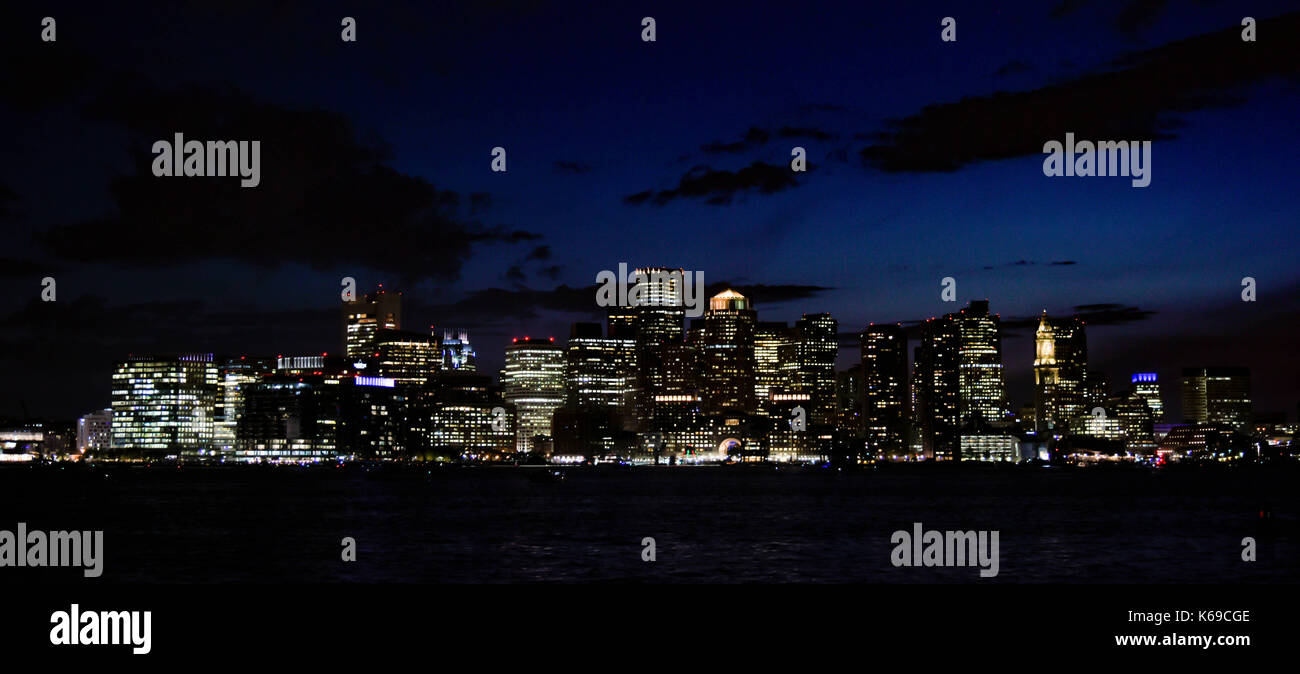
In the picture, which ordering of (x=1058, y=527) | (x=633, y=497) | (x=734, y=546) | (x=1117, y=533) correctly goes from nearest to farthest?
(x=734, y=546) → (x=1117, y=533) → (x=1058, y=527) → (x=633, y=497)

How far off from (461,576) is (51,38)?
72.9 feet

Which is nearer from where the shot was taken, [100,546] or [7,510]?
[100,546]

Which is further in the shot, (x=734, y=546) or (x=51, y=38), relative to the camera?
(x=734, y=546)

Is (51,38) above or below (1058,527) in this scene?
above
